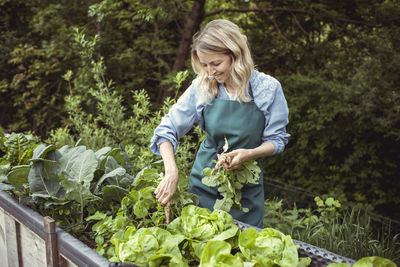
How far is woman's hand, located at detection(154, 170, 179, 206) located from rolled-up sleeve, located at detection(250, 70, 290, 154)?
0.61 m

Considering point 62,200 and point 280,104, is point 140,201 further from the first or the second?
point 280,104

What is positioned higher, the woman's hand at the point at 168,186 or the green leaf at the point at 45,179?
the woman's hand at the point at 168,186

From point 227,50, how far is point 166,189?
29.1 inches

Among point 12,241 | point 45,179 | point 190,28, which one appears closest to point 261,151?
point 45,179

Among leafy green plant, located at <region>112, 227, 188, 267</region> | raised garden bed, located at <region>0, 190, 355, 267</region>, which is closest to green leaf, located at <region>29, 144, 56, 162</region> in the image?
raised garden bed, located at <region>0, 190, 355, 267</region>

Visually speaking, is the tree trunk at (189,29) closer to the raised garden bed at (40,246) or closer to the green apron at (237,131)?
the green apron at (237,131)

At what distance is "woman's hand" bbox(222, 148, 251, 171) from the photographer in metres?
1.61

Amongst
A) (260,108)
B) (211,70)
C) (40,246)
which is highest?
(211,70)

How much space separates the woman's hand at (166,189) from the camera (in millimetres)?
1494

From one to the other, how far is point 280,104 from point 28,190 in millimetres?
1324

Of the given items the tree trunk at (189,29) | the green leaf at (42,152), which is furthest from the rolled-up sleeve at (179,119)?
the tree trunk at (189,29)

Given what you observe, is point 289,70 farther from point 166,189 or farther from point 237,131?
point 166,189

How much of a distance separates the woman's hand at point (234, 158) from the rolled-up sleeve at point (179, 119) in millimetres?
332

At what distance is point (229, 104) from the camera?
1.93 metres
